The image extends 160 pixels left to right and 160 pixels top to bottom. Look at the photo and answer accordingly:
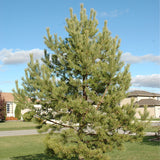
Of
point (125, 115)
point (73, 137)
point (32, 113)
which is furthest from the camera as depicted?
point (32, 113)

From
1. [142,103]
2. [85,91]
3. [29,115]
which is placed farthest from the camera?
[142,103]

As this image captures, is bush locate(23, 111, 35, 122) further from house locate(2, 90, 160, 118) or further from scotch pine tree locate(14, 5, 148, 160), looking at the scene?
house locate(2, 90, 160, 118)

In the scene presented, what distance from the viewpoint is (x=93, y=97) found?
762 cm

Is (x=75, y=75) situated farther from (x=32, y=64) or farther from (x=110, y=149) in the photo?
(x=110, y=149)

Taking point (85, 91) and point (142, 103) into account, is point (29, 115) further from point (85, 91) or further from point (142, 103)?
point (142, 103)

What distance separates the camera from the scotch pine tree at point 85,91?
292 inches

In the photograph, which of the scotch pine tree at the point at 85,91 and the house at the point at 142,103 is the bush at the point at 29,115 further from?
the house at the point at 142,103

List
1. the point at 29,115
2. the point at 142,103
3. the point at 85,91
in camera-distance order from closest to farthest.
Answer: the point at 85,91 → the point at 29,115 → the point at 142,103

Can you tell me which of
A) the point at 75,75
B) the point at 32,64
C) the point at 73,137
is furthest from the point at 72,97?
the point at 32,64

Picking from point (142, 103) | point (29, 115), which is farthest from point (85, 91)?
point (142, 103)

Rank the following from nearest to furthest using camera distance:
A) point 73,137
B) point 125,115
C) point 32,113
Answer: point 125,115 → point 73,137 → point 32,113

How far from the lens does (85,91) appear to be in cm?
782

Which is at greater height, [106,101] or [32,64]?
[32,64]

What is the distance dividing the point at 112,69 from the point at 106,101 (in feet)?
3.56
